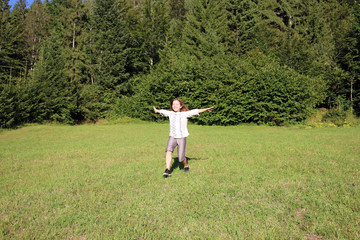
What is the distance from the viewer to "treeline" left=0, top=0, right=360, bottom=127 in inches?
938

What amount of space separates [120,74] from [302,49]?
2562cm

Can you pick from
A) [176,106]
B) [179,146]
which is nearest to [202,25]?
[176,106]

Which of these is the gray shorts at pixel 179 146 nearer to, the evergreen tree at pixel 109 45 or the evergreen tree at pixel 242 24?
the evergreen tree at pixel 109 45

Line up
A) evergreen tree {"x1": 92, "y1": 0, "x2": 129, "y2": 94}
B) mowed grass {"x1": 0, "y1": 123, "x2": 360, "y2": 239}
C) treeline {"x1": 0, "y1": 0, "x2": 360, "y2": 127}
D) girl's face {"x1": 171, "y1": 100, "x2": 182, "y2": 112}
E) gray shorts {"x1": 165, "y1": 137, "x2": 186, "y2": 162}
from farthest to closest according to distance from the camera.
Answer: evergreen tree {"x1": 92, "y1": 0, "x2": 129, "y2": 94}
treeline {"x1": 0, "y1": 0, "x2": 360, "y2": 127}
girl's face {"x1": 171, "y1": 100, "x2": 182, "y2": 112}
gray shorts {"x1": 165, "y1": 137, "x2": 186, "y2": 162}
mowed grass {"x1": 0, "y1": 123, "x2": 360, "y2": 239}

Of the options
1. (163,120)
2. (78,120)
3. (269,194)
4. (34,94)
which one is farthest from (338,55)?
(34,94)

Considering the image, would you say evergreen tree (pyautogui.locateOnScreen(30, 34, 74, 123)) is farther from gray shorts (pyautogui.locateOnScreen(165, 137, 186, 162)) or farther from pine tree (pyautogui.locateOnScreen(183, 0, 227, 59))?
gray shorts (pyautogui.locateOnScreen(165, 137, 186, 162))

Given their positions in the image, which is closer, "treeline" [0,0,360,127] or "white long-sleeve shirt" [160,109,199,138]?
"white long-sleeve shirt" [160,109,199,138]

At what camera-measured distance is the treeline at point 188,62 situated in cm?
2383

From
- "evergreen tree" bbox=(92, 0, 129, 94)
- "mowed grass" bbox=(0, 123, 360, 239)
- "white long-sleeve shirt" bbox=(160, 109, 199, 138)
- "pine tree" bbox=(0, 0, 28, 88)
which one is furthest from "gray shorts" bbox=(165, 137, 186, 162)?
"pine tree" bbox=(0, 0, 28, 88)

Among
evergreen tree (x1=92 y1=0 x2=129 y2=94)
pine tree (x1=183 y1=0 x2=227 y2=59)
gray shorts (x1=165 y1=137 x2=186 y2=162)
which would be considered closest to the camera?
gray shorts (x1=165 y1=137 x2=186 y2=162)

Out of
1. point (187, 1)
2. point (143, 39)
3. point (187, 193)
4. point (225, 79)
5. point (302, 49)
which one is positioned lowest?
point (187, 193)

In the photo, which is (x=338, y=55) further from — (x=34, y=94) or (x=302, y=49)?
(x=34, y=94)

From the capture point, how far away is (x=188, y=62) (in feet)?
90.5

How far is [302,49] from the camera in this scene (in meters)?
31.5
